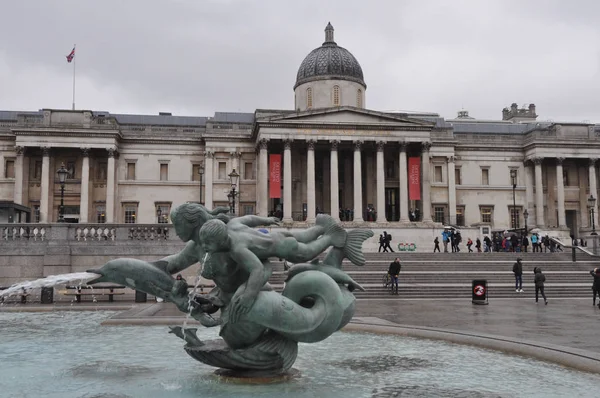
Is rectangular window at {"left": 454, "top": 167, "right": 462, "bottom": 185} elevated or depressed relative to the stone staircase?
elevated

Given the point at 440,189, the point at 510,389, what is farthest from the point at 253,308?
the point at 440,189

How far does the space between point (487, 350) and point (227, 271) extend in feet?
16.0

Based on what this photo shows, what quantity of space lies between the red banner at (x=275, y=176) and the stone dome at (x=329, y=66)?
1102cm

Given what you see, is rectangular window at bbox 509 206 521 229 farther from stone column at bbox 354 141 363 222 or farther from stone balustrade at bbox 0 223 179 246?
stone balustrade at bbox 0 223 179 246

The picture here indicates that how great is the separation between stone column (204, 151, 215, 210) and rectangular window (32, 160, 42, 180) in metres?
15.7

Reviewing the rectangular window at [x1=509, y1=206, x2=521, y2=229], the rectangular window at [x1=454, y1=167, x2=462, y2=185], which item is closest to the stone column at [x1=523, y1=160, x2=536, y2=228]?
the rectangular window at [x1=509, y1=206, x2=521, y2=229]

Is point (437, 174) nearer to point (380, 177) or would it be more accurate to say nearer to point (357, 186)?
point (380, 177)

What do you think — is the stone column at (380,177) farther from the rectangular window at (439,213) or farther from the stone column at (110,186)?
the stone column at (110,186)

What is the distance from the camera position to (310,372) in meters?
7.92

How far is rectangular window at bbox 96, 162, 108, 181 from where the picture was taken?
184ft

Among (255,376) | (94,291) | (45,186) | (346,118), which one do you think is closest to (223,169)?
(346,118)

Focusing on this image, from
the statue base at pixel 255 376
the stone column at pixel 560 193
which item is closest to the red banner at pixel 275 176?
the stone column at pixel 560 193

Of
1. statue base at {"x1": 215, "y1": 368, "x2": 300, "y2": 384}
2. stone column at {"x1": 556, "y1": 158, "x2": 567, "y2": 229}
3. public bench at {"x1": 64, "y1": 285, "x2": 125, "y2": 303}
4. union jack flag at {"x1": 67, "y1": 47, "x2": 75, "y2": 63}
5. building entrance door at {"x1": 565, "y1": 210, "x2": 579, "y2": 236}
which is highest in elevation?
union jack flag at {"x1": 67, "y1": 47, "x2": 75, "y2": 63}

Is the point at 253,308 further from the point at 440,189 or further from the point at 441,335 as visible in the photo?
the point at 440,189
